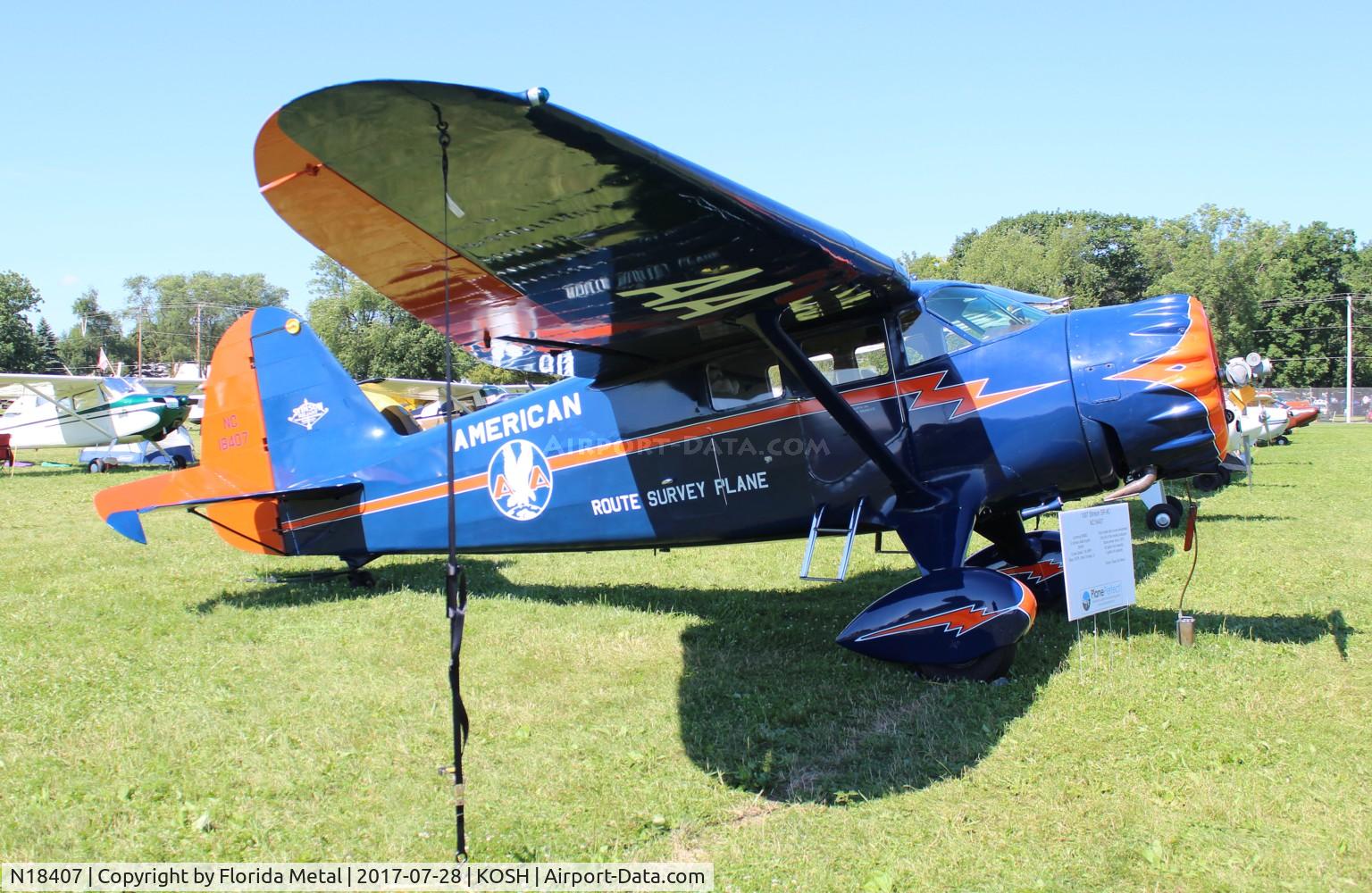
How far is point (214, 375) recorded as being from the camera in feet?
28.8

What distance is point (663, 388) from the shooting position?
6.62 metres

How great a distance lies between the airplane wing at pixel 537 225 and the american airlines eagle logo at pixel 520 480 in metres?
1.27

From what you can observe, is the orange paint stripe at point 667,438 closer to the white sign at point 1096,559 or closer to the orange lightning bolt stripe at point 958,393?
the orange lightning bolt stripe at point 958,393

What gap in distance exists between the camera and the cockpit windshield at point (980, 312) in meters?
5.90

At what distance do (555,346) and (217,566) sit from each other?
5877 millimetres

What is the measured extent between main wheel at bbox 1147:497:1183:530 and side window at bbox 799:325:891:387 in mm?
7623

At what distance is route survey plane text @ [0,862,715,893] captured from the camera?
329 cm

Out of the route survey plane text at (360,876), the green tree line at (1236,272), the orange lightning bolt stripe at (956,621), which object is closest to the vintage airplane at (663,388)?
the orange lightning bolt stripe at (956,621)

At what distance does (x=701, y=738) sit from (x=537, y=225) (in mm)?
2701

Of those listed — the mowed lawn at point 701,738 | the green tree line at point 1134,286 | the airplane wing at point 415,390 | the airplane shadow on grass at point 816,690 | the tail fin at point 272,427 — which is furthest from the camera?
the green tree line at point 1134,286

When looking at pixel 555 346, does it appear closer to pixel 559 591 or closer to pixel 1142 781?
pixel 559 591

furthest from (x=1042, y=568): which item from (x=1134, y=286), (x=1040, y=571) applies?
(x=1134, y=286)

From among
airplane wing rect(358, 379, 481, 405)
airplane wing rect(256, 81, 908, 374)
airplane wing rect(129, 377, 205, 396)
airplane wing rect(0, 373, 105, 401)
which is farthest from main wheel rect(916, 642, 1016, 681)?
airplane wing rect(129, 377, 205, 396)

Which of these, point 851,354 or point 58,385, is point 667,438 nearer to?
point 851,354
